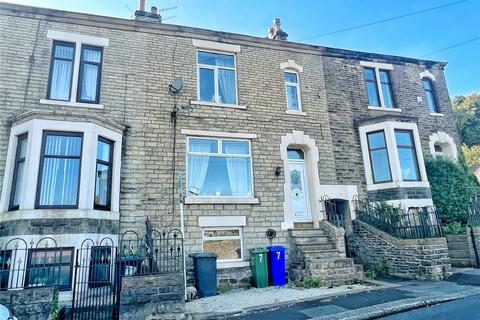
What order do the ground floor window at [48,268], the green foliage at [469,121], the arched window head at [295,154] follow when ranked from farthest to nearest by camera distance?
1. the green foliage at [469,121]
2. the arched window head at [295,154]
3. the ground floor window at [48,268]

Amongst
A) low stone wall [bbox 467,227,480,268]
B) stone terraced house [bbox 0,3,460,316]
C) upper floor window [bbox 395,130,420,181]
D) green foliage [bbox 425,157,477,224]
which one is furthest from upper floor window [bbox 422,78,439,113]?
low stone wall [bbox 467,227,480,268]

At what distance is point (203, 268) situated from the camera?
785 centimetres

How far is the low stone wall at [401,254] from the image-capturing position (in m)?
8.27

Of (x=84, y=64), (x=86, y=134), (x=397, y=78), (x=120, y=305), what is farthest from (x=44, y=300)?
(x=397, y=78)

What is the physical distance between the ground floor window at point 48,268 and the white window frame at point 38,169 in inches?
32.0

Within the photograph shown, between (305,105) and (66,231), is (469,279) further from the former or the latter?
(66,231)

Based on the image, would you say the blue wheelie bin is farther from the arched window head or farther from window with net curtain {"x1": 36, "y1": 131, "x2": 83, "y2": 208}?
window with net curtain {"x1": 36, "y1": 131, "x2": 83, "y2": 208}

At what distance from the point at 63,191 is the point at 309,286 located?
6.60 metres

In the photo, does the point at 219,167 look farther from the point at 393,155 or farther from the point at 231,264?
the point at 393,155

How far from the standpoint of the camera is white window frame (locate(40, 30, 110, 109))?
882 centimetres

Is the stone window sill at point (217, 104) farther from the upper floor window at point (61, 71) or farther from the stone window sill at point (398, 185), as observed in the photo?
the stone window sill at point (398, 185)

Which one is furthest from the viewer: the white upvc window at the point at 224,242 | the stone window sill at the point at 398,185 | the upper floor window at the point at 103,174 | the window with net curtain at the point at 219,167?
the stone window sill at the point at 398,185

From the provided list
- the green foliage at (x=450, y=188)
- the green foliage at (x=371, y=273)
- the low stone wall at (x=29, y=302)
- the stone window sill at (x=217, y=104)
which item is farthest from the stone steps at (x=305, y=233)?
the low stone wall at (x=29, y=302)

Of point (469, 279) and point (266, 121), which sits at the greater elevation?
point (266, 121)
